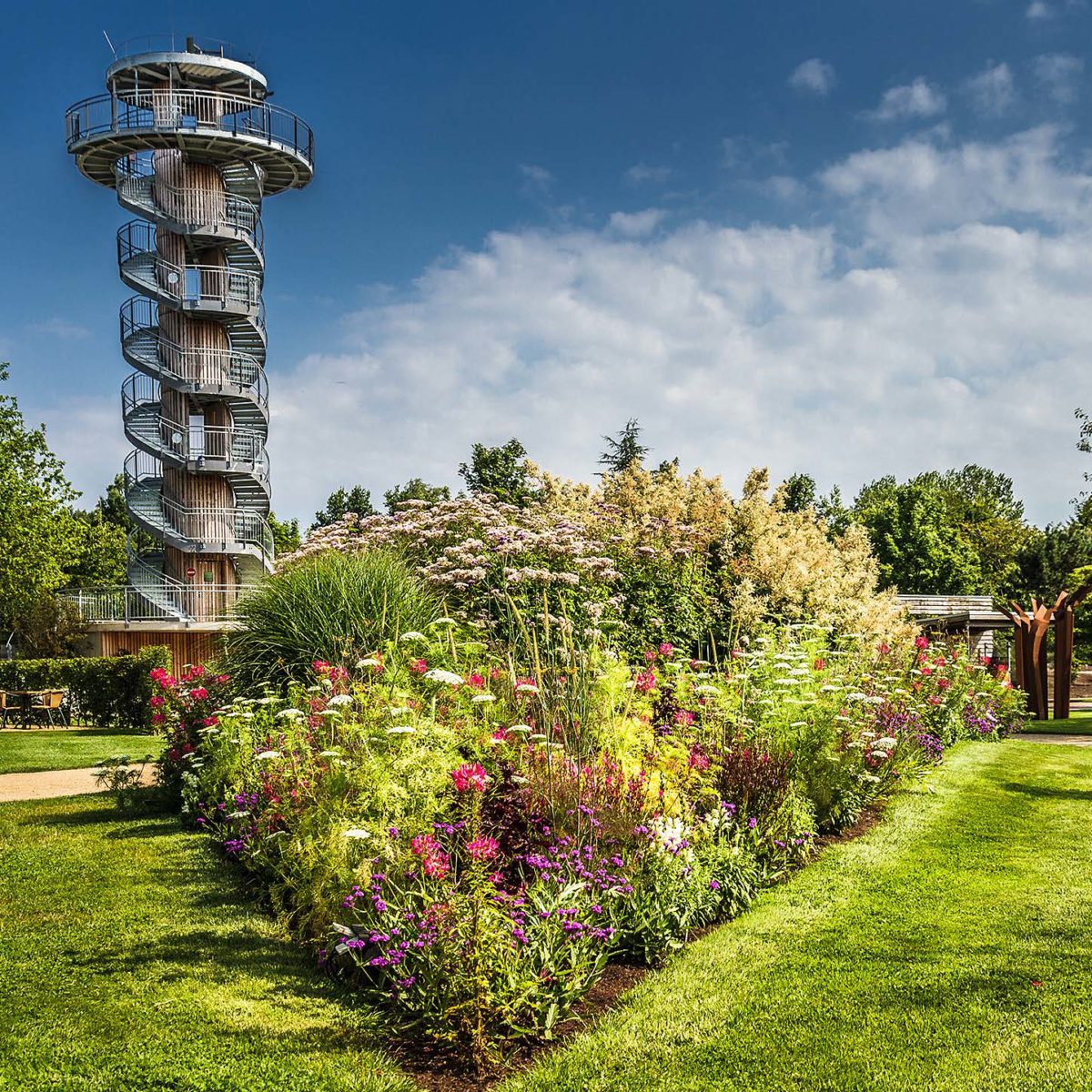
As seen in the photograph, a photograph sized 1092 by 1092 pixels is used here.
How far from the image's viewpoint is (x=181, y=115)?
2842 centimetres

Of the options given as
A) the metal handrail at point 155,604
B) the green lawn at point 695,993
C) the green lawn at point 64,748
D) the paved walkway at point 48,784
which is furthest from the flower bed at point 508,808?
the metal handrail at point 155,604

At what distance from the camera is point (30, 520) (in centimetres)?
2850

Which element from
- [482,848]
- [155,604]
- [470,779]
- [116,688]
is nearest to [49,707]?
[116,688]

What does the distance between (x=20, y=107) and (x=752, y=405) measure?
14540 millimetres

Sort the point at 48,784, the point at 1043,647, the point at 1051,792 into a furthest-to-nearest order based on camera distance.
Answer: the point at 1043,647, the point at 48,784, the point at 1051,792

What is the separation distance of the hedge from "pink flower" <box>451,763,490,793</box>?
47.7 ft

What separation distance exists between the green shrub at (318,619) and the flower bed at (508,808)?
331mm

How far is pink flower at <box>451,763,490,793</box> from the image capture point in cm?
507

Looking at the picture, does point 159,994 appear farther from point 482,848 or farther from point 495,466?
point 495,466

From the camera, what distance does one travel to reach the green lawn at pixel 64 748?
13016 mm

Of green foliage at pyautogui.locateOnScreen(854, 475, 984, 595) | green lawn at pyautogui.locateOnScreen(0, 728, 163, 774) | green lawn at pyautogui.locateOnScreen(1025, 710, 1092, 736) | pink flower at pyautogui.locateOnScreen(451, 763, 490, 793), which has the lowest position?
green lawn at pyautogui.locateOnScreen(1025, 710, 1092, 736)

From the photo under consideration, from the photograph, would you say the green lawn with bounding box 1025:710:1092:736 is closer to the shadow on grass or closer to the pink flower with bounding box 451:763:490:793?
the shadow on grass

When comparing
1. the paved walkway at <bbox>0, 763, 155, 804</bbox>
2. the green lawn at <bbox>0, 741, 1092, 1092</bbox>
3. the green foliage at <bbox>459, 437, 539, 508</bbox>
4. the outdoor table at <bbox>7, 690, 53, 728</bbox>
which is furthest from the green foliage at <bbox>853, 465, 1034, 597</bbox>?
the green lawn at <bbox>0, 741, 1092, 1092</bbox>

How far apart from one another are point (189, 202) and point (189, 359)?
14.6 ft
